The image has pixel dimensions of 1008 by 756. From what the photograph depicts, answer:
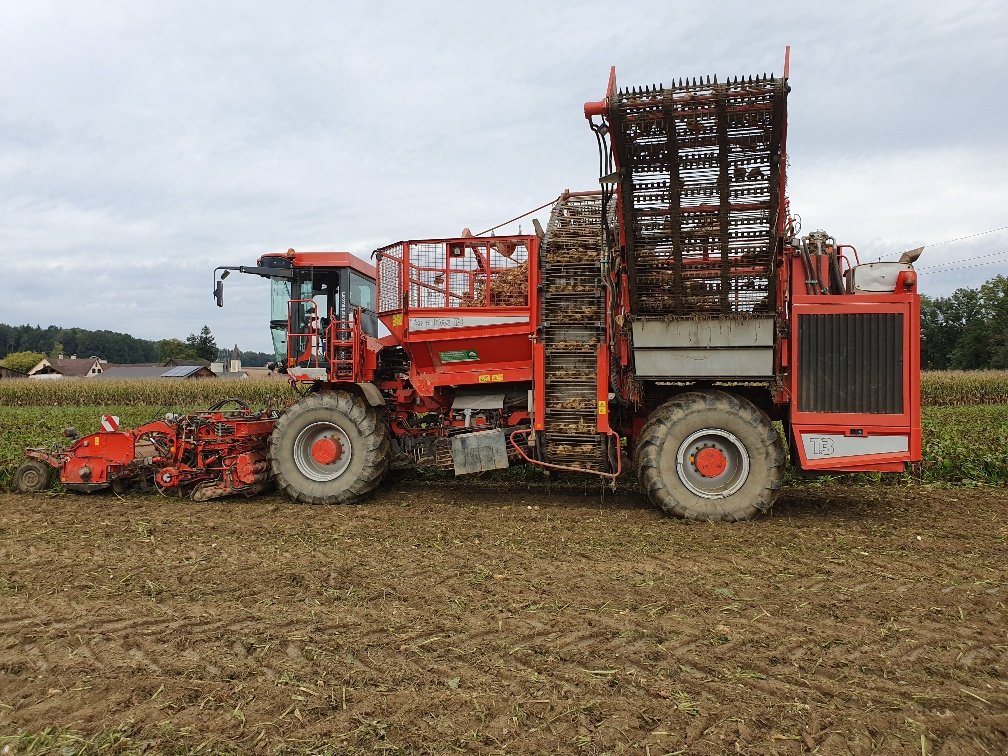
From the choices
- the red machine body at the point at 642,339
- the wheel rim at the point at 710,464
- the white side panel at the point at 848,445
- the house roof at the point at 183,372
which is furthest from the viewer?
the house roof at the point at 183,372

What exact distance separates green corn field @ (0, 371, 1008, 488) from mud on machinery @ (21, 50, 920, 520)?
2100 mm

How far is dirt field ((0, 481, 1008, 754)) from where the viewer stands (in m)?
3.17

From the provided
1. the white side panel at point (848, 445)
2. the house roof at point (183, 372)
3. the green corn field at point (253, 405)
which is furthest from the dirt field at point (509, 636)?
the house roof at point (183, 372)

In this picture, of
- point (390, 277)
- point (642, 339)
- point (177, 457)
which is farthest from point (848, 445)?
point (177, 457)

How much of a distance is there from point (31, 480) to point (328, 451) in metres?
3.95

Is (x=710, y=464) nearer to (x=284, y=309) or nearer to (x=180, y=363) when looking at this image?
(x=284, y=309)

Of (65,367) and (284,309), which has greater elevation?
(284,309)

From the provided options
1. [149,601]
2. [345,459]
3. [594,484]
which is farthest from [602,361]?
[149,601]

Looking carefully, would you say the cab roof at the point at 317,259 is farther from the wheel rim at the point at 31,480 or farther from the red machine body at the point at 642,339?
the wheel rim at the point at 31,480

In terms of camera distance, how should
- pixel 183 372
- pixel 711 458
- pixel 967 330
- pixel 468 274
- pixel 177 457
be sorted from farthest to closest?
pixel 967 330, pixel 183 372, pixel 177 457, pixel 468 274, pixel 711 458

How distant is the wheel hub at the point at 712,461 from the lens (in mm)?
7293

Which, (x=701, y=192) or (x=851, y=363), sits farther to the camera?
(x=851, y=363)

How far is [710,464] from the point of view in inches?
287

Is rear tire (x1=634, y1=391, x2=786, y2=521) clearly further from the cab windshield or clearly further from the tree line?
the tree line
